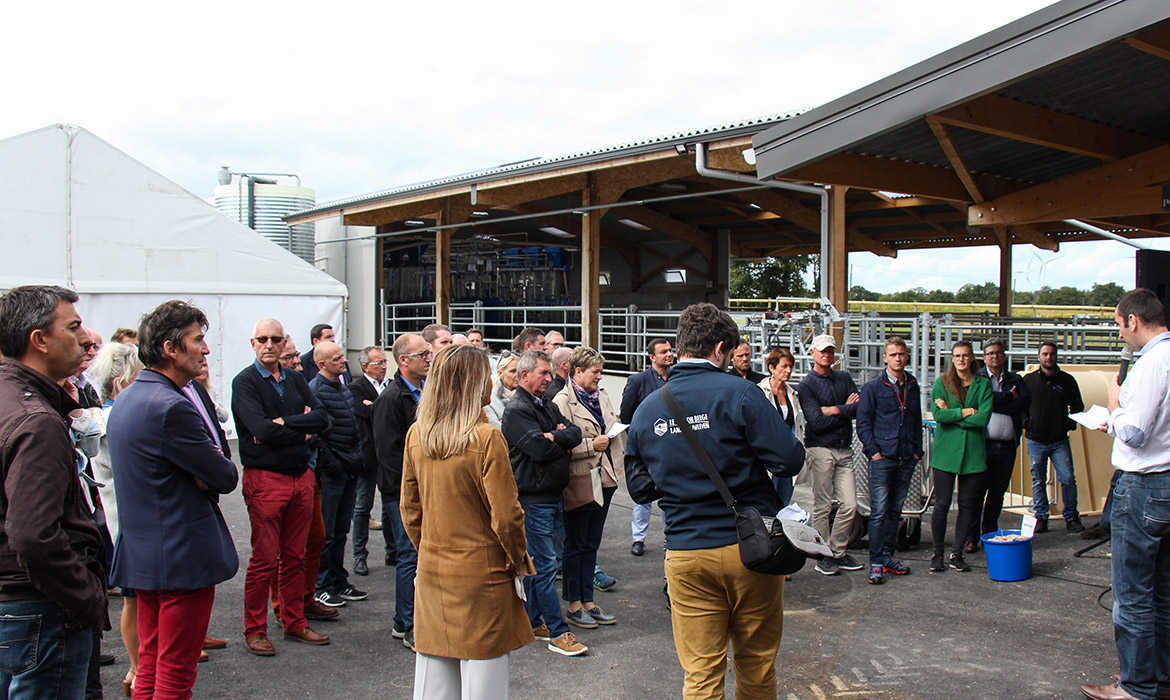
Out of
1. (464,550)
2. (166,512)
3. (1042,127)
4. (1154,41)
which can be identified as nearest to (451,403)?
(464,550)

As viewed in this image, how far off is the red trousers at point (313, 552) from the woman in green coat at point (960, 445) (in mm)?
4337

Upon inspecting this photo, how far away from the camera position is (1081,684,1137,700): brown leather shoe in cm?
412

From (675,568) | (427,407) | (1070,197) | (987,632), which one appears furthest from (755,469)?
(1070,197)

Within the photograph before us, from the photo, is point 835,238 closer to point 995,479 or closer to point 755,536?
point 995,479

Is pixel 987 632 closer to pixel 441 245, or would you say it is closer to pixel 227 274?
pixel 227 274

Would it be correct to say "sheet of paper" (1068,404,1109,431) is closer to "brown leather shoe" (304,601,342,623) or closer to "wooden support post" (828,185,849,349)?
"brown leather shoe" (304,601,342,623)

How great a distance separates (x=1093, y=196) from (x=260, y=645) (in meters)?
7.24

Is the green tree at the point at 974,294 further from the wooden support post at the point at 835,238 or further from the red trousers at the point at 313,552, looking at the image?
the red trousers at the point at 313,552

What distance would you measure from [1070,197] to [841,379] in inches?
116

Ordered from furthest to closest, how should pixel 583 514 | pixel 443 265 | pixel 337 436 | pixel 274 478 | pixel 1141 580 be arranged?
pixel 443 265
pixel 337 436
pixel 583 514
pixel 274 478
pixel 1141 580

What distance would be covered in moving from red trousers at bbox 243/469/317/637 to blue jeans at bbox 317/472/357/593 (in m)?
0.60

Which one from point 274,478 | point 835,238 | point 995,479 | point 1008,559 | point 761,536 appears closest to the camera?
point 761,536

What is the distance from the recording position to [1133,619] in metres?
4.07

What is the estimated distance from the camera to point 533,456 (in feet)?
15.8
